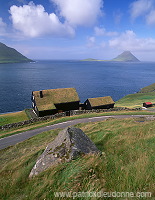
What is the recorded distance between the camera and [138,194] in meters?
4.24

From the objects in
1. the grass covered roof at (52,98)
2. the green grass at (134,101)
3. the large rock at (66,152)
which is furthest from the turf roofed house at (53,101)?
the large rock at (66,152)

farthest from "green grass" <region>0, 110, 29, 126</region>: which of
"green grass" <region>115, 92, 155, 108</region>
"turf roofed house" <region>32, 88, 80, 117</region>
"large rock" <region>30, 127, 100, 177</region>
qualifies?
"green grass" <region>115, 92, 155, 108</region>

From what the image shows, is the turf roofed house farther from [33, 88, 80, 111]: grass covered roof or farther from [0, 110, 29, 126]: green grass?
[0, 110, 29, 126]: green grass

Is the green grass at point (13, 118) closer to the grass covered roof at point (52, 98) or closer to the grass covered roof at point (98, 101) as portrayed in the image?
the grass covered roof at point (52, 98)

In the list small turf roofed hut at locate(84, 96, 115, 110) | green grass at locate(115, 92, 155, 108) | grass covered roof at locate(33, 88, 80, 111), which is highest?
grass covered roof at locate(33, 88, 80, 111)

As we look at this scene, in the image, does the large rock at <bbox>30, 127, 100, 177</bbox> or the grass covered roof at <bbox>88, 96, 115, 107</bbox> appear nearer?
the large rock at <bbox>30, 127, 100, 177</bbox>

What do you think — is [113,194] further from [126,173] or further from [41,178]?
[41,178]

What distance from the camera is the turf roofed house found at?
127ft

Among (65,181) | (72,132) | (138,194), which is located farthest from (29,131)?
(138,194)

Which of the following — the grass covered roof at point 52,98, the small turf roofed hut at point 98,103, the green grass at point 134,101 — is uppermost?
the grass covered roof at point 52,98

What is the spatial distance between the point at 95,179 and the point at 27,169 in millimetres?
4702

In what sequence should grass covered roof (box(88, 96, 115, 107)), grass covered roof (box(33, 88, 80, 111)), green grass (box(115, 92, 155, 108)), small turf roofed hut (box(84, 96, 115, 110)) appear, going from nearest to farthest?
grass covered roof (box(33, 88, 80, 111)) < small turf roofed hut (box(84, 96, 115, 110)) < grass covered roof (box(88, 96, 115, 107)) < green grass (box(115, 92, 155, 108))

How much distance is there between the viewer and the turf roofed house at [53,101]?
127ft

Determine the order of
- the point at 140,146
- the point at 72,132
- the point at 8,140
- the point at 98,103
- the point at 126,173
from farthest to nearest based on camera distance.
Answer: the point at 98,103, the point at 8,140, the point at 72,132, the point at 140,146, the point at 126,173
